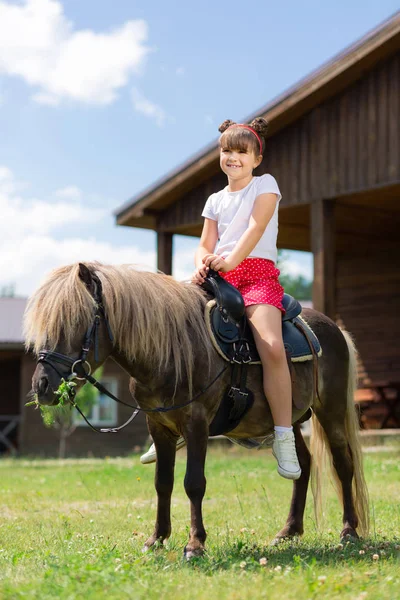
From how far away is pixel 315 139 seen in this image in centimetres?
1419

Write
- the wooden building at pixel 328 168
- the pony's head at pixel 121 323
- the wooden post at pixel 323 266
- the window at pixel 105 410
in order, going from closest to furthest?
the pony's head at pixel 121 323
the wooden building at pixel 328 168
the wooden post at pixel 323 266
the window at pixel 105 410

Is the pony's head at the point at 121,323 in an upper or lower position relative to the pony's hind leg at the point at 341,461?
upper

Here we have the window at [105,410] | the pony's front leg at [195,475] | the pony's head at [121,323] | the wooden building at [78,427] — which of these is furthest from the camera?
the window at [105,410]

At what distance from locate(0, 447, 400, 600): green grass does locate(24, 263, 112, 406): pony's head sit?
997mm

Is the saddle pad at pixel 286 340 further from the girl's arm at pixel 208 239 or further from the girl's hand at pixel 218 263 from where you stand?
the girl's arm at pixel 208 239

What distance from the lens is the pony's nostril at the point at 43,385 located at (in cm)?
446

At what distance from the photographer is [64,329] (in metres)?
4.57

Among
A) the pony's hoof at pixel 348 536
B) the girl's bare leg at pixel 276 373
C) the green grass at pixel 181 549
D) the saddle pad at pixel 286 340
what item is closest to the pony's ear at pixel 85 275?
the saddle pad at pixel 286 340

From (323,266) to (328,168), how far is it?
1688 millimetres

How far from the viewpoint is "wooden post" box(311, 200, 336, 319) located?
43.9 feet

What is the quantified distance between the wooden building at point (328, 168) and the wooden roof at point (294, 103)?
0.7 inches

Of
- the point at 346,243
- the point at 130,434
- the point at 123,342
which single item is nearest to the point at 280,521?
the point at 123,342

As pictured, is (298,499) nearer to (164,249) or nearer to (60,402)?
(60,402)

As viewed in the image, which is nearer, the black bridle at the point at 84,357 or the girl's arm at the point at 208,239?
the black bridle at the point at 84,357
